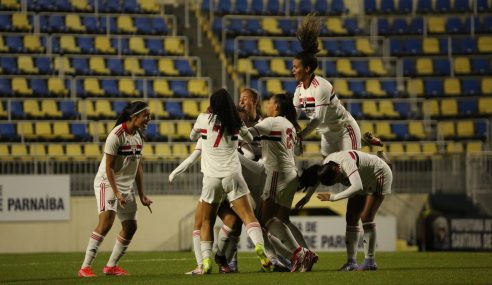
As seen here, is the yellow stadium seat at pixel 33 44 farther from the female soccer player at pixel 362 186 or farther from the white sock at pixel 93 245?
the female soccer player at pixel 362 186

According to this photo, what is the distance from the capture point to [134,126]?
14469mm

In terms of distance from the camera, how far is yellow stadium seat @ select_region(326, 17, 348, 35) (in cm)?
3288

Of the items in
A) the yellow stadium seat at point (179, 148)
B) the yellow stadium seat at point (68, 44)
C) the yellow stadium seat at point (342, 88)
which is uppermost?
the yellow stadium seat at point (68, 44)

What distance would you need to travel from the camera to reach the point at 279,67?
102ft

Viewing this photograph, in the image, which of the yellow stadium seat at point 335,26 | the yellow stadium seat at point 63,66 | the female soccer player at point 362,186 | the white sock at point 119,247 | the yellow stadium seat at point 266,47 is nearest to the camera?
the female soccer player at point 362,186

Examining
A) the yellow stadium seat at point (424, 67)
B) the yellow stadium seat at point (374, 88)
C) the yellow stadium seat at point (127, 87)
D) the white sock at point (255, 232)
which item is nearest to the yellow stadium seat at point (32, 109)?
the yellow stadium seat at point (127, 87)

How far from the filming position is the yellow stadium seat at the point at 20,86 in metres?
29.1

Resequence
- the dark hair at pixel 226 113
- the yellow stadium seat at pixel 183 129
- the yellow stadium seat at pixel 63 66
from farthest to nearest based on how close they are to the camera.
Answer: the yellow stadium seat at pixel 63 66 → the yellow stadium seat at pixel 183 129 → the dark hair at pixel 226 113

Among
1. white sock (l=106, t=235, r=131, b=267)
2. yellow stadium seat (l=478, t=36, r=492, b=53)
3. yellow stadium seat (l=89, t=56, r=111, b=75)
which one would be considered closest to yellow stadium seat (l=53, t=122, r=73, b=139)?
yellow stadium seat (l=89, t=56, r=111, b=75)

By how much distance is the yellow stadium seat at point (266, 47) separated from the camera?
104ft

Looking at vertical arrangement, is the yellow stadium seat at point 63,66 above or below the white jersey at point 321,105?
below

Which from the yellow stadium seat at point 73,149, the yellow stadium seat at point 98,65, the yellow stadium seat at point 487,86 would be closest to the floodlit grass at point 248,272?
the yellow stadium seat at point 73,149

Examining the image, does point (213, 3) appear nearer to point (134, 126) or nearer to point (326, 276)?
point (134, 126)

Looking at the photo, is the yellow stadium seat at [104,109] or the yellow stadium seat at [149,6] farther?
the yellow stadium seat at [149,6]
